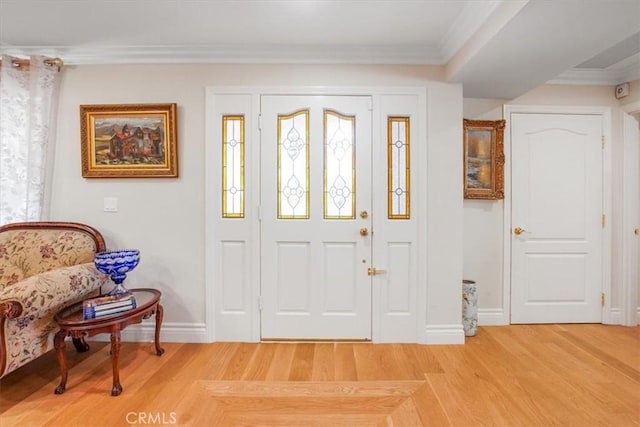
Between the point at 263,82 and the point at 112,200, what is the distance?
166cm

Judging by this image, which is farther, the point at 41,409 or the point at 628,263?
the point at 628,263

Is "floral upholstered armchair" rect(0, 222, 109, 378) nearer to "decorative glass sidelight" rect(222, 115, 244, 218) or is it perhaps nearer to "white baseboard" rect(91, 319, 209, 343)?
"white baseboard" rect(91, 319, 209, 343)

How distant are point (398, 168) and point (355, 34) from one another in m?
1.11

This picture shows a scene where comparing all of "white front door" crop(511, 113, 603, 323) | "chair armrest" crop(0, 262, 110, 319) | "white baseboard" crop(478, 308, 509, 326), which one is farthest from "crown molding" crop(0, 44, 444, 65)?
"white baseboard" crop(478, 308, 509, 326)

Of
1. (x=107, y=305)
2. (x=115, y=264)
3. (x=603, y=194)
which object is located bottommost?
(x=107, y=305)

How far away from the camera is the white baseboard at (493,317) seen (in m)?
3.10

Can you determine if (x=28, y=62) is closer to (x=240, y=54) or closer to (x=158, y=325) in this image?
(x=240, y=54)

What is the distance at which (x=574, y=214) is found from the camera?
10.2 ft

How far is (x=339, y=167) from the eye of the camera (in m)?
2.71

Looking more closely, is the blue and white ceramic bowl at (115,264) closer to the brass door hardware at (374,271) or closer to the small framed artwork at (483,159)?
the brass door hardware at (374,271)

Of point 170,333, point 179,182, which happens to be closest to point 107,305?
point 170,333

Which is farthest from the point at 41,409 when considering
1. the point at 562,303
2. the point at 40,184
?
the point at 562,303

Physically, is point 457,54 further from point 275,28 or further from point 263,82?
point 263,82
